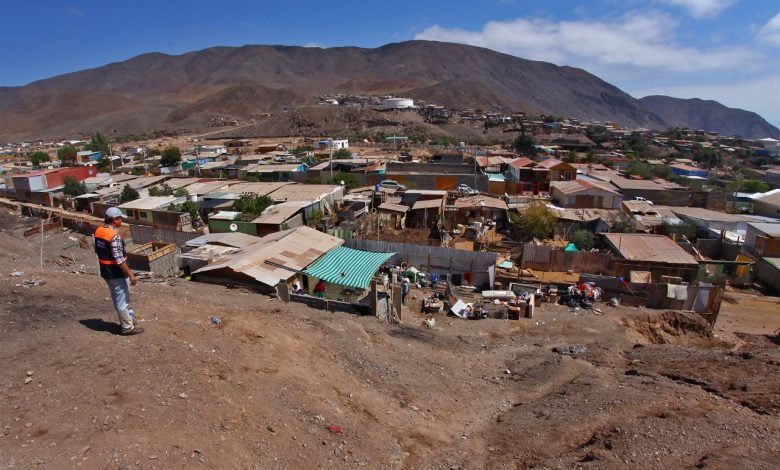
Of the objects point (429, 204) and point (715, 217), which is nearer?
point (715, 217)

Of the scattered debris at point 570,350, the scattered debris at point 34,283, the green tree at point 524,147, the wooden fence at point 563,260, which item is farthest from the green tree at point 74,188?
the green tree at point 524,147

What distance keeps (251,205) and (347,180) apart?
31.8 feet

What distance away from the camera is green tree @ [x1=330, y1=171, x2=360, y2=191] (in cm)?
3044

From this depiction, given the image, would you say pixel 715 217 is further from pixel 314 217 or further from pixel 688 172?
pixel 688 172

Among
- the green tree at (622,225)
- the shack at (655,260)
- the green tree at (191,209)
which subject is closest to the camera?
the shack at (655,260)

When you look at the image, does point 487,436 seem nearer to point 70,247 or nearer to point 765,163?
point 70,247

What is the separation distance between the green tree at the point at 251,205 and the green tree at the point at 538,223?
494 inches

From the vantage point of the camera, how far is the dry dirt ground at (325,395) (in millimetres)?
4578

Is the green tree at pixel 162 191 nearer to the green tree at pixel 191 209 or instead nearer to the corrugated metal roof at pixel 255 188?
the corrugated metal roof at pixel 255 188

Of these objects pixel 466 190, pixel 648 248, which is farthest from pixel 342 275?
pixel 466 190

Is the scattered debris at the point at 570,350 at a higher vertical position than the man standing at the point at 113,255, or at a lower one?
lower

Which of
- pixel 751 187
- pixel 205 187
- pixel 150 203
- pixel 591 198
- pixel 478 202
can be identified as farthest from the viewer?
pixel 751 187

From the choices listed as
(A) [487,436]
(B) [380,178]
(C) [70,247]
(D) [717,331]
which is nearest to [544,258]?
(D) [717,331]

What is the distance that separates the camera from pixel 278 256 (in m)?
13.3
